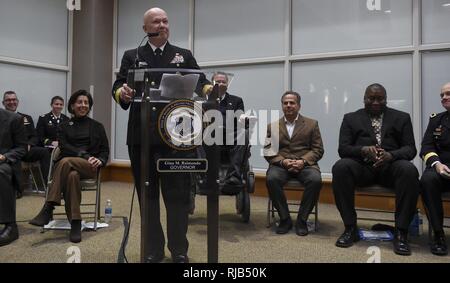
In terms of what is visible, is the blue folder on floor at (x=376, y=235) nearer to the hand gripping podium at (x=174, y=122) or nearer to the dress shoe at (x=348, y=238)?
the dress shoe at (x=348, y=238)

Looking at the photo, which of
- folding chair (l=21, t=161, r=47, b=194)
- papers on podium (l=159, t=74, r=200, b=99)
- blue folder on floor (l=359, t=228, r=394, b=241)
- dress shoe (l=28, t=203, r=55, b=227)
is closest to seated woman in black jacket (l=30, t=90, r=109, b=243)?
dress shoe (l=28, t=203, r=55, b=227)

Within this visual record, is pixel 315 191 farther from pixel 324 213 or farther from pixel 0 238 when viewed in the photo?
pixel 0 238

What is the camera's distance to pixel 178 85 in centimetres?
171

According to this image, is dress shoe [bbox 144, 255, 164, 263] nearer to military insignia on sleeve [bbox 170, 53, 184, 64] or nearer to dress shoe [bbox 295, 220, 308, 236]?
military insignia on sleeve [bbox 170, 53, 184, 64]

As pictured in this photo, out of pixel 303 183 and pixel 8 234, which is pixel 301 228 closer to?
pixel 303 183

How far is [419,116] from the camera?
420 cm

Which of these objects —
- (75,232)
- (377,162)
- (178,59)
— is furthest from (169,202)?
(377,162)

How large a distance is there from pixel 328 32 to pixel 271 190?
2.44 meters

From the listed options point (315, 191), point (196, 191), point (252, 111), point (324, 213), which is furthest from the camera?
point (252, 111)

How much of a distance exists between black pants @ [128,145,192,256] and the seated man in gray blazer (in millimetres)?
1444

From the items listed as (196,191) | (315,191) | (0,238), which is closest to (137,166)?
(196,191)

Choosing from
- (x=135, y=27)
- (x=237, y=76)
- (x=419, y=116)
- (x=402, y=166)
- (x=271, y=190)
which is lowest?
(x=271, y=190)

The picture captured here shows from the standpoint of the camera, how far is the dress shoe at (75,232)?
2.82 metres

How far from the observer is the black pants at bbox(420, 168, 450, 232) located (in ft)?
8.81
